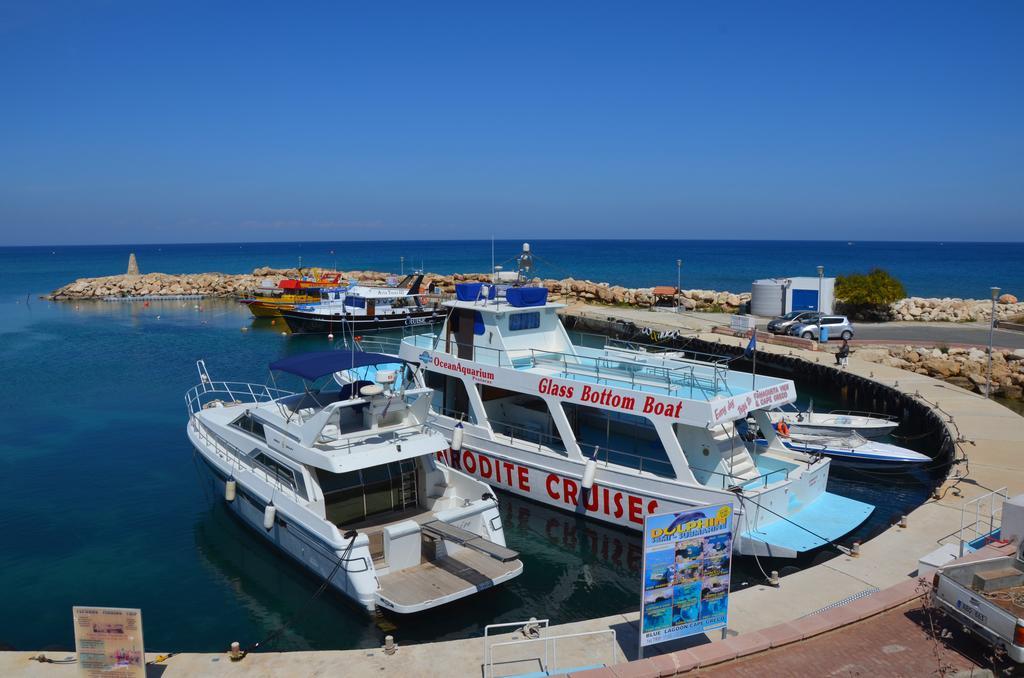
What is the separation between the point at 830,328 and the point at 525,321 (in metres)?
21.2

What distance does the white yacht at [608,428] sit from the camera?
14000 mm

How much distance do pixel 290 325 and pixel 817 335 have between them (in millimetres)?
31981

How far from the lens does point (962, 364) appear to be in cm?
2877

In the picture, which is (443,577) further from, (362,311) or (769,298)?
(362,311)

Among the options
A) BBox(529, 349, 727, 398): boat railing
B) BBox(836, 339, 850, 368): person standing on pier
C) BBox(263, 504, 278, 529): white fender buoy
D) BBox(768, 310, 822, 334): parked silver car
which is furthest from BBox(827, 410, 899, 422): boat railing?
BBox(263, 504, 278, 529): white fender buoy

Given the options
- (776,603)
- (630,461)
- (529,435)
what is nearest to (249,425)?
(529,435)

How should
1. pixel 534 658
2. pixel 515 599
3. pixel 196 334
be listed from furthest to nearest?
pixel 196 334 < pixel 515 599 < pixel 534 658

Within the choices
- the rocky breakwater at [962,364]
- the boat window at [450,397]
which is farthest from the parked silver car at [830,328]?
the boat window at [450,397]

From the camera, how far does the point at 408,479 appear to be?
1428cm

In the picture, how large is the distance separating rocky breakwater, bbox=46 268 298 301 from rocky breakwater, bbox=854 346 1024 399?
54.5 m

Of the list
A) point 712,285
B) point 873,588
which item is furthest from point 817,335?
point 712,285

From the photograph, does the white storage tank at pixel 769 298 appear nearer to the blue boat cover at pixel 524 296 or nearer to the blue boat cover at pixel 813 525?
the blue boat cover at pixel 524 296

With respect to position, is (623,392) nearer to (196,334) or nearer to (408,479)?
(408,479)

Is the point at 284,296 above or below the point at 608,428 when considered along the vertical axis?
above
